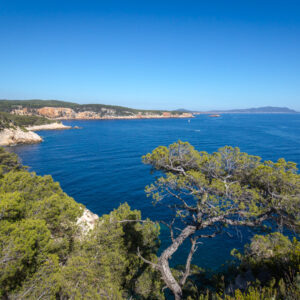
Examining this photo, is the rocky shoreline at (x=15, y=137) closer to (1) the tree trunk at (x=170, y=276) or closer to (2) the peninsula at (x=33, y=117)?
(2) the peninsula at (x=33, y=117)

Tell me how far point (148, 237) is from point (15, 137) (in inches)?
2879

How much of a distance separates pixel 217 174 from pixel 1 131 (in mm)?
75653

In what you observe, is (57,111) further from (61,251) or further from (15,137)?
(61,251)

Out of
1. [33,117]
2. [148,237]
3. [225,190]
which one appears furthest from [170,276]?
[33,117]

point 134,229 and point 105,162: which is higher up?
point 134,229

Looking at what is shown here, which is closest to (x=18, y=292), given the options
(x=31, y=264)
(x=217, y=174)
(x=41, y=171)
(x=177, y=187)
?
(x=31, y=264)

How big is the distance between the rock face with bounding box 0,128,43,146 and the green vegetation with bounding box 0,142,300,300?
65.3m

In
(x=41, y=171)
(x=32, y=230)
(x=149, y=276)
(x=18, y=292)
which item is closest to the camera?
(x=18, y=292)

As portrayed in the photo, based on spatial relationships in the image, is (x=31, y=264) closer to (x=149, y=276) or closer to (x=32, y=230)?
(x=32, y=230)

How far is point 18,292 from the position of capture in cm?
659

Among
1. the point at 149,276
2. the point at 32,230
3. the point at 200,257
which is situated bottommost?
the point at 200,257

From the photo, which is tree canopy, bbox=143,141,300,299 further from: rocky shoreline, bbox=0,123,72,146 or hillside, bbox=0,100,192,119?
hillside, bbox=0,100,192,119

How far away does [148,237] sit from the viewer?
12.0 meters

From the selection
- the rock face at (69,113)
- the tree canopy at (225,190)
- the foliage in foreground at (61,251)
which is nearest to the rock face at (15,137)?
the foliage in foreground at (61,251)
